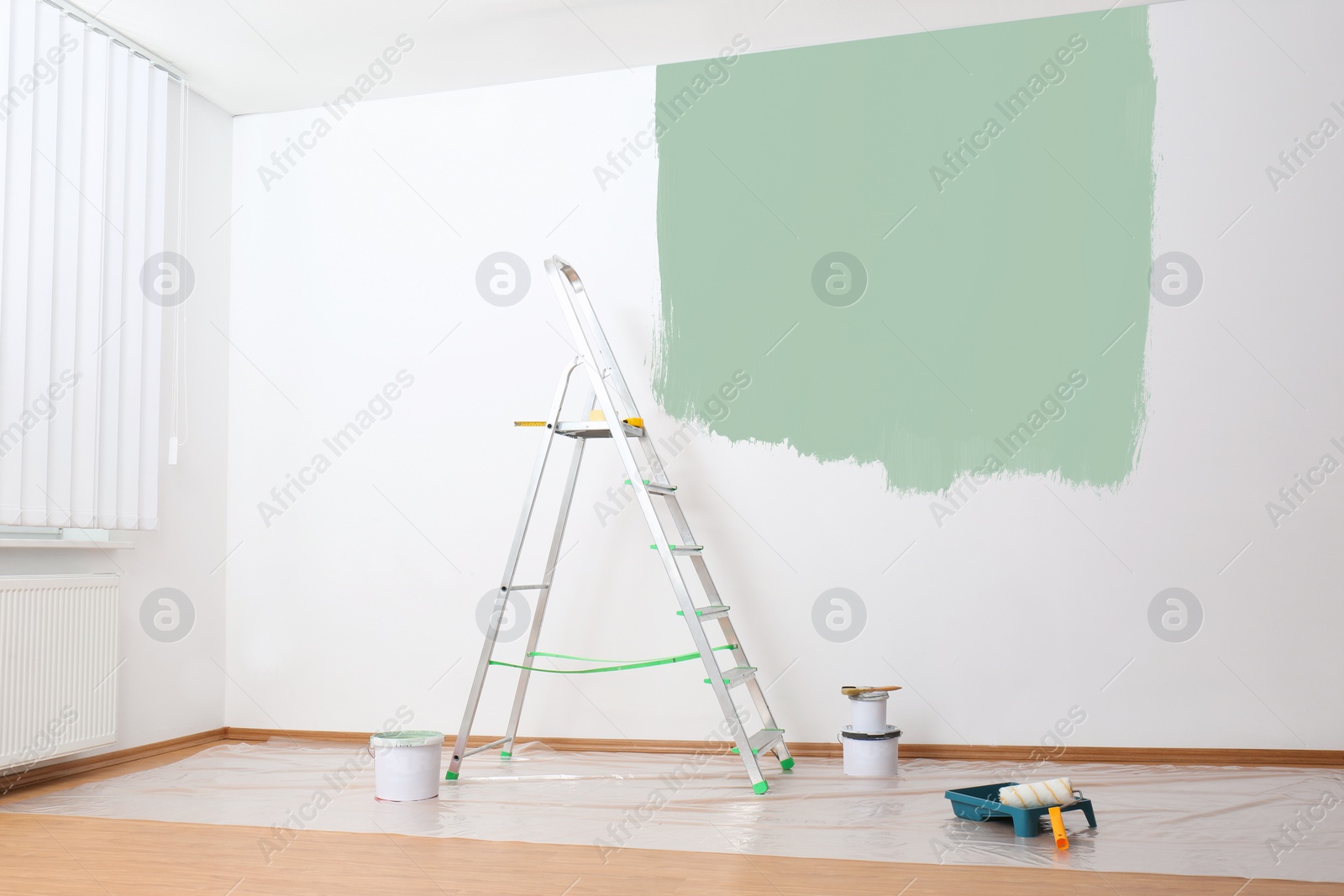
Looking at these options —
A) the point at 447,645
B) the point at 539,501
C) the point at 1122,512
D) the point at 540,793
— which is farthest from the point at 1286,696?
the point at 447,645

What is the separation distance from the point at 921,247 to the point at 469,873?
2486 millimetres

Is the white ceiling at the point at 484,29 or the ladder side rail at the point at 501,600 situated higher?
the white ceiling at the point at 484,29

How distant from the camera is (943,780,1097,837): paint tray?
7.61ft

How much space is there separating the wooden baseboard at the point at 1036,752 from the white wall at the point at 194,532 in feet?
3.67

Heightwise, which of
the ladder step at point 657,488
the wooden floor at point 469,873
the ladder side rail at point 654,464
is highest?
the ladder side rail at point 654,464

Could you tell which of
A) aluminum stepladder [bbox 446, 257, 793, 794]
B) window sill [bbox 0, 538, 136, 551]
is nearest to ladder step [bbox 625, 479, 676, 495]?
aluminum stepladder [bbox 446, 257, 793, 794]

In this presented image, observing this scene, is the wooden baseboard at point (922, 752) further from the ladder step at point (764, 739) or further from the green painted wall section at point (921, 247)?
the green painted wall section at point (921, 247)

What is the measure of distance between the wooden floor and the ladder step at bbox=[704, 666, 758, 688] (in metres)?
0.75

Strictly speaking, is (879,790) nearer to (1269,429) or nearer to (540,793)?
(540,793)

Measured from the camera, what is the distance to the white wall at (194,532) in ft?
11.3

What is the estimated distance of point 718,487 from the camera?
139 inches

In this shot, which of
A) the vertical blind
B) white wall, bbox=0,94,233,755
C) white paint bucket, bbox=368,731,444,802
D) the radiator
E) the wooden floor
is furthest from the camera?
white wall, bbox=0,94,233,755

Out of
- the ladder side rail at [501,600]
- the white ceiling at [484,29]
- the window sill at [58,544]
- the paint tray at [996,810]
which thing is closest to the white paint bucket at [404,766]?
the ladder side rail at [501,600]

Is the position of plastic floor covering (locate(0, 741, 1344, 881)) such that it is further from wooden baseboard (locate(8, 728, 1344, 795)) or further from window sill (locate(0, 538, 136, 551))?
window sill (locate(0, 538, 136, 551))
